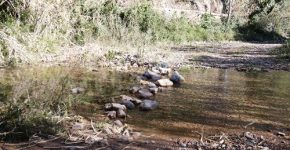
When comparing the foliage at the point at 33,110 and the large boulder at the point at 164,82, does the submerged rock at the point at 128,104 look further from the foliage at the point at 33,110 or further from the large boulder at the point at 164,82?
the large boulder at the point at 164,82

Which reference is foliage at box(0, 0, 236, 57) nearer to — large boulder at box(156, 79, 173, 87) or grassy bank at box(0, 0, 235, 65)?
grassy bank at box(0, 0, 235, 65)

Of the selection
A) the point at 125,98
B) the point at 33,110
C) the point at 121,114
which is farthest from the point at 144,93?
the point at 33,110

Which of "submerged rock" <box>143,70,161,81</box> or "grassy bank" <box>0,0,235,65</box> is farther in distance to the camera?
"submerged rock" <box>143,70,161,81</box>

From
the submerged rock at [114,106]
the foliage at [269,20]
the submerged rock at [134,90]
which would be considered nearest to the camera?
the submerged rock at [114,106]

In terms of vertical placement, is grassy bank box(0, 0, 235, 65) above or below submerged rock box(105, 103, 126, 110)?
above

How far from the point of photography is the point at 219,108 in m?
8.19

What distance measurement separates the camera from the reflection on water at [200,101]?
23.0 ft

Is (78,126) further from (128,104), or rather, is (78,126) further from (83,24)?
(83,24)

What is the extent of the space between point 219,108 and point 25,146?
399 cm

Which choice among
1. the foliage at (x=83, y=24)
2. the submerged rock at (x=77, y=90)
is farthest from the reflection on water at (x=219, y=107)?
the foliage at (x=83, y=24)

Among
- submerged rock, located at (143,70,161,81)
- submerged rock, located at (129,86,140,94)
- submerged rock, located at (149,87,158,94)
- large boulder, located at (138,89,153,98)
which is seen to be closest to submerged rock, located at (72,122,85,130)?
large boulder, located at (138,89,153,98)

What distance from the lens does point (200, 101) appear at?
864 cm

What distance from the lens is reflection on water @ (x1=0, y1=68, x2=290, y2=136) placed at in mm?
7016

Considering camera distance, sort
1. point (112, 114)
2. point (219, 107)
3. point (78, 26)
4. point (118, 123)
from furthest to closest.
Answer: point (78, 26) → point (219, 107) → point (112, 114) → point (118, 123)
